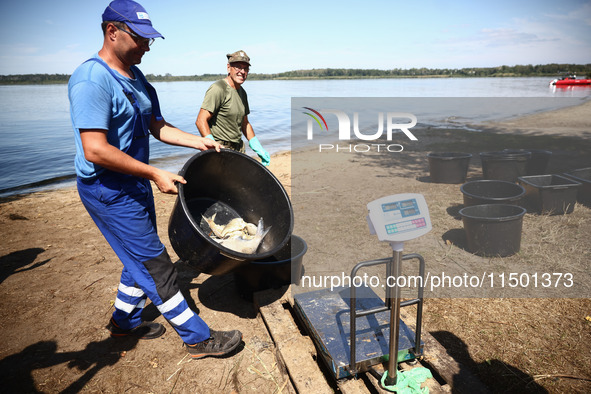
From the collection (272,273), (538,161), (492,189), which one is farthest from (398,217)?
(538,161)

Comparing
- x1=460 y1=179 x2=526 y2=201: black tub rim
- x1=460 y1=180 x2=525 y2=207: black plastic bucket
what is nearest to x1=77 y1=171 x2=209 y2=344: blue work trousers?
x1=460 y1=179 x2=526 y2=201: black tub rim

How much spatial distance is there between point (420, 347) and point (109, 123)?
2.10 m

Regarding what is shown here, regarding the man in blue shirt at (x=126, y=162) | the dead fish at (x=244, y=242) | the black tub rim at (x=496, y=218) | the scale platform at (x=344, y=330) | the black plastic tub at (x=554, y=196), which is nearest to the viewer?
the man in blue shirt at (x=126, y=162)

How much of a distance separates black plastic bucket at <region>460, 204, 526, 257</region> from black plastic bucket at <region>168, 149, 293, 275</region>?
210cm

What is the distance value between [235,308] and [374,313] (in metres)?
1.30

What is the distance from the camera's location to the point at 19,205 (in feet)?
20.2

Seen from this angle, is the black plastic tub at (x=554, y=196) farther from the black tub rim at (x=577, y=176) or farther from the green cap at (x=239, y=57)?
the green cap at (x=239, y=57)

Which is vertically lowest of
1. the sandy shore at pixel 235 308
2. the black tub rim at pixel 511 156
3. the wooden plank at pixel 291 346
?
the sandy shore at pixel 235 308

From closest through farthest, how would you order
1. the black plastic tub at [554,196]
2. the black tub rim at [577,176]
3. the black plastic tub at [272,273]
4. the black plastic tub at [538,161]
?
the black plastic tub at [272,273] → the black plastic tub at [554,196] → the black tub rim at [577,176] → the black plastic tub at [538,161]

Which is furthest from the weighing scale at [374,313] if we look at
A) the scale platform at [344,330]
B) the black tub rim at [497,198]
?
the black tub rim at [497,198]

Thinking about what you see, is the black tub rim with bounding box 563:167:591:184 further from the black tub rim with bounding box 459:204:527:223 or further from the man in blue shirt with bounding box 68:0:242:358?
the man in blue shirt with bounding box 68:0:242:358

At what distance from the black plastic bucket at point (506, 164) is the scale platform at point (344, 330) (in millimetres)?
4475

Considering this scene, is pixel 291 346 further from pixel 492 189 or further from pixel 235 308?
pixel 492 189

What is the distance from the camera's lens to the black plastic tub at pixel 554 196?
4551mm
